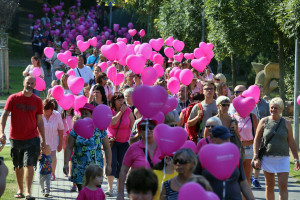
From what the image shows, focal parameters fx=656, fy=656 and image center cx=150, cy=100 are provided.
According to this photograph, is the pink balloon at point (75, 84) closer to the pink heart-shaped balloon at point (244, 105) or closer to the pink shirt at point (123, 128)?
the pink shirt at point (123, 128)

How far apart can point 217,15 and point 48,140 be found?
40.5 feet

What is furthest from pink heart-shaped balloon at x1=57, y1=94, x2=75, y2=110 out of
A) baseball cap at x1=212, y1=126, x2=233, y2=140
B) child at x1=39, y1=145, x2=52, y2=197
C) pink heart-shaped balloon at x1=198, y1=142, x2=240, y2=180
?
pink heart-shaped balloon at x1=198, y1=142, x2=240, y2=180

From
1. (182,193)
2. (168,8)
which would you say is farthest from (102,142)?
(168,8)

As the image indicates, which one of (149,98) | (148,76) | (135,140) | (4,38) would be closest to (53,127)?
(148,76)

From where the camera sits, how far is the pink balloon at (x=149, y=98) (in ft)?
21.9

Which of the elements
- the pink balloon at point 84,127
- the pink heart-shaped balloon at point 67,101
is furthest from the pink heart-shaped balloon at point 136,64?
the pink balloon at point 84,127

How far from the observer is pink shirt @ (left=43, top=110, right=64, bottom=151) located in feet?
34.2

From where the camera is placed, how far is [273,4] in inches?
762

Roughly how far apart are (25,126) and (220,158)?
4593 mm

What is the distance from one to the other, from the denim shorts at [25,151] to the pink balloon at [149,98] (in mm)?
3231

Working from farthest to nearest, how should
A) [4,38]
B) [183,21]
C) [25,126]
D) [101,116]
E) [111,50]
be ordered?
[183,21]
[4,38]
[111,50]
[25,126]
[101,116]

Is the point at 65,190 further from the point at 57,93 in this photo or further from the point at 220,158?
the point at 220,158

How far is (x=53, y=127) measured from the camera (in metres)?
10.4

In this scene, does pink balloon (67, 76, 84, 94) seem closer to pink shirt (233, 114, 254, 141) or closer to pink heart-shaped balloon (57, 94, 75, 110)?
pink heart-shaped balloon (57, 94, 75, 110)
